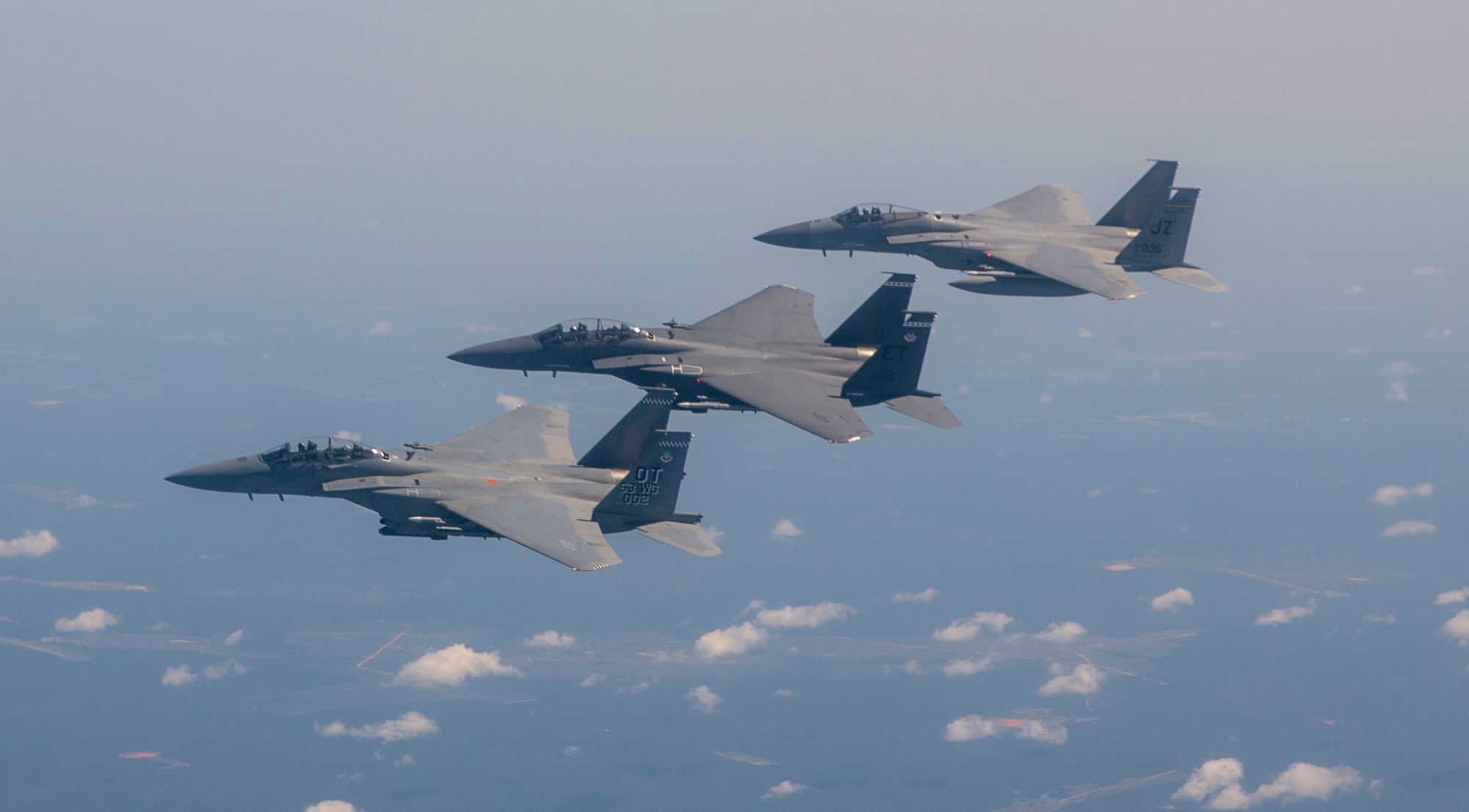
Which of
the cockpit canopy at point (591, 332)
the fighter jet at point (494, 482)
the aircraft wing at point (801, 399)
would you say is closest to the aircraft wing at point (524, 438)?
the fighter jet at point (494, 482)

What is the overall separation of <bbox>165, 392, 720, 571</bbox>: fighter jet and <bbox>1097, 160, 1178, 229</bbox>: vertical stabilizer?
29.8 meters

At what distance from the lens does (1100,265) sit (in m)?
65.5

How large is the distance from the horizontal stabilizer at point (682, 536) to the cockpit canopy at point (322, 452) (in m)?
11.4

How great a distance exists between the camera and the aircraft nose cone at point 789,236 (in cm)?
6994

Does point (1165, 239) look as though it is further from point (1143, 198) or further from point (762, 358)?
point (762, 358)

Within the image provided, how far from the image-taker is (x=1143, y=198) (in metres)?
69.6

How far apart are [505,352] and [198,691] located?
16297cm

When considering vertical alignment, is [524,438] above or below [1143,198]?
below

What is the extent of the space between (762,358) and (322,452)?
19773 millimetres

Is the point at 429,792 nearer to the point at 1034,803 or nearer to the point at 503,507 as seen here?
the point at 1034,803

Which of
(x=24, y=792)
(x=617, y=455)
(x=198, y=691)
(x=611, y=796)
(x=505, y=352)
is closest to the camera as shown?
(x=617, y=455)

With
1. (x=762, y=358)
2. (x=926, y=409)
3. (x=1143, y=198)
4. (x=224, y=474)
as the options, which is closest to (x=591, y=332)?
(x=762, y=358)

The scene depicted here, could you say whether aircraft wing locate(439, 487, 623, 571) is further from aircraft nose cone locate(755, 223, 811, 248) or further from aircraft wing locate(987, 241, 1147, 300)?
aircraft wing locate(987, 241, 1147, 300)

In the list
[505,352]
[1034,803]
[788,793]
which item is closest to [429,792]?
[788,793]
